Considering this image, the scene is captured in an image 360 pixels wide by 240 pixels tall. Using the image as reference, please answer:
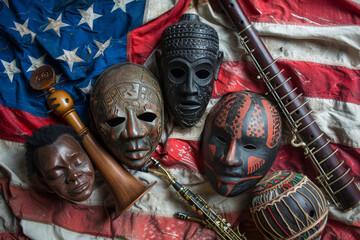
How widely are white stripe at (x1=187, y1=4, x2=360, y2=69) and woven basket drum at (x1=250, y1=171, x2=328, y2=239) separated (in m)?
0.78

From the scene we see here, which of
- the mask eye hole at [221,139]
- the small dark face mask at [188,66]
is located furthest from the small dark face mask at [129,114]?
the mask eye hole at [221,139]

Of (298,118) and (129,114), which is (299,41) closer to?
(298,118)

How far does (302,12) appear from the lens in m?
1.78

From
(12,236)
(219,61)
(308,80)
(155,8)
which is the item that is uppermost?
(155,8)

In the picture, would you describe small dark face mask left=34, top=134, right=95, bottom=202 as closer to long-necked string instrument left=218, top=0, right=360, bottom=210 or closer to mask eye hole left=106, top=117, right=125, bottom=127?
mask eye hole left=106, top=117, right=125, bottom=127

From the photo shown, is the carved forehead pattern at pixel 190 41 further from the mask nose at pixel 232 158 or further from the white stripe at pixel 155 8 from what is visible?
the mask nose at pixel 232 158

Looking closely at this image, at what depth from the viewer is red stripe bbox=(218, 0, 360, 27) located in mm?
1737

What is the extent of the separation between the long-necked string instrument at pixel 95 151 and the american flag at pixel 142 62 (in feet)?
0.36

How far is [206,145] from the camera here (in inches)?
64.7

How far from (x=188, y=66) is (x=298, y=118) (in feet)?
2.43

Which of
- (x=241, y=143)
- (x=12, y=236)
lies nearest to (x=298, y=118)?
(x=241, y=143)

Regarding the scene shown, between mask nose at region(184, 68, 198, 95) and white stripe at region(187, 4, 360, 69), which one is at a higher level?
mask nose at region(184, 68, 198, 95)

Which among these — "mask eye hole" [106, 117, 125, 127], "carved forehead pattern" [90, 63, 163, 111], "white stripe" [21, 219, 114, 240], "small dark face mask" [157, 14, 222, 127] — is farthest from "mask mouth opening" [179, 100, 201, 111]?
"white stripe" [21, 219, 114, 240]

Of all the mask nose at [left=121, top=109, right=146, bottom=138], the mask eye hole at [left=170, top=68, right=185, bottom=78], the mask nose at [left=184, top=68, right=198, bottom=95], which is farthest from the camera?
the mask eye hole at [left=170, top=68, right=185, bottom=78]
